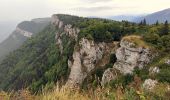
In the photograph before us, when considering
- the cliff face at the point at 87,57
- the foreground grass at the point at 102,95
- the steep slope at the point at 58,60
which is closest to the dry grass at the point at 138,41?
the cliff face at the point at 87,57

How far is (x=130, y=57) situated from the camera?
85.2 meters

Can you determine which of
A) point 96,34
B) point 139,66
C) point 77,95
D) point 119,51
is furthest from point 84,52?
point 77,95

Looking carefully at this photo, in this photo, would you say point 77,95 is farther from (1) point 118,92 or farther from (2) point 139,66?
(2) point 139,66

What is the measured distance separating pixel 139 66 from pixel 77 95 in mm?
71828

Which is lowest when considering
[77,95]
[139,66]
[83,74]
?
[83,74]

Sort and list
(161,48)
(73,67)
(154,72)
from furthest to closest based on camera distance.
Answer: (73,67)
(161,48)
(154,72)

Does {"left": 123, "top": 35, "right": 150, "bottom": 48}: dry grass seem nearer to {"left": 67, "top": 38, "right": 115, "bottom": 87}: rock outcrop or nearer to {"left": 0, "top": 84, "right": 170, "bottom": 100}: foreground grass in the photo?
{"left": 67, "top": 38, "right": 115, "bottom": 87}: rock outcrop

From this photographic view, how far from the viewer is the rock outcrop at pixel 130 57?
81.6m

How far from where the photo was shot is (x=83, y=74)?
106 metres

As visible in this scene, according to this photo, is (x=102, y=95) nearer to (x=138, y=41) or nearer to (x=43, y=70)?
(x=138, y=41)

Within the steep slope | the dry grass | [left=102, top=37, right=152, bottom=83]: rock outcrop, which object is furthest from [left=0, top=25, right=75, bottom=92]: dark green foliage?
the dry grass

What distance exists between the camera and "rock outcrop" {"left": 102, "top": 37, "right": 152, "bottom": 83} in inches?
3214

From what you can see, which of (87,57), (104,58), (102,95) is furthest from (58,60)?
(102,95)

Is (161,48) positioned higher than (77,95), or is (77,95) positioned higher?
(77,95)
